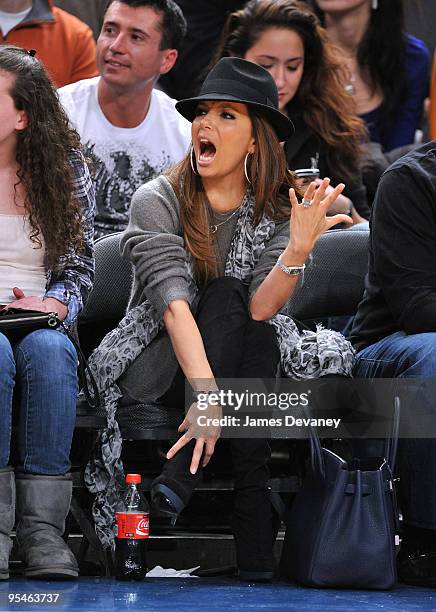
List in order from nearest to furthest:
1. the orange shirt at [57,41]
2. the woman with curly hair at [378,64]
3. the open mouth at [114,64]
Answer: the open mouth at [114,64] → the orange shirt at [57,41] → the woman with curly hair at [378,64]

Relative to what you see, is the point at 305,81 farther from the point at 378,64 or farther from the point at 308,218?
the point at 308,218

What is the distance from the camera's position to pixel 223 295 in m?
3.45

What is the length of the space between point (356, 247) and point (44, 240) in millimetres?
1076

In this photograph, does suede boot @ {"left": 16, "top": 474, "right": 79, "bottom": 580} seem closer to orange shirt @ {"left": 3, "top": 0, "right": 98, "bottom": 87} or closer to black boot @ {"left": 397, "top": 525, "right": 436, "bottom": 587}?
black boot @ {"left": 397, "top": 525, "right": 436, "bottom": 587}

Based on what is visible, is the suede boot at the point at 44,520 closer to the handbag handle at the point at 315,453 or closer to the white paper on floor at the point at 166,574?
the white paper on floor at the point at 166,574

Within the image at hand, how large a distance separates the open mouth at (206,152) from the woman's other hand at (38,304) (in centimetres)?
59

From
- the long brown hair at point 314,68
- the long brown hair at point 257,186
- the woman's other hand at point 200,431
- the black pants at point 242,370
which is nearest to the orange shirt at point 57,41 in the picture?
the long brown hair at point 314,68

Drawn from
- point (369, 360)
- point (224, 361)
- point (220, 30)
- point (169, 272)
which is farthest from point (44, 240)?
point (220, 30)

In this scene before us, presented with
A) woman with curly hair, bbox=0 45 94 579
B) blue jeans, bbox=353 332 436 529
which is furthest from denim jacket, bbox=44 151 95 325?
blue jeans, bbox=353 332 436 529

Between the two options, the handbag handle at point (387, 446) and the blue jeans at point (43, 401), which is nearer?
the blue jeans at point (43, 401)

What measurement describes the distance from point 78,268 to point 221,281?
46cm

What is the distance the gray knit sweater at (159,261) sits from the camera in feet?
11.5

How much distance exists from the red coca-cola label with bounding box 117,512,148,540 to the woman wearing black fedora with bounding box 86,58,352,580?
92 mm

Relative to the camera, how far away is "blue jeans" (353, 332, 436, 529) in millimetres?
3357
